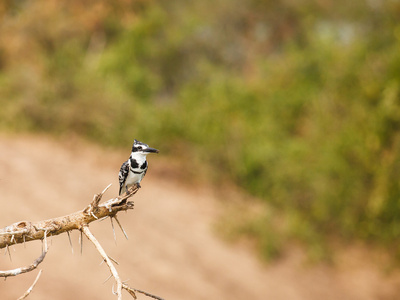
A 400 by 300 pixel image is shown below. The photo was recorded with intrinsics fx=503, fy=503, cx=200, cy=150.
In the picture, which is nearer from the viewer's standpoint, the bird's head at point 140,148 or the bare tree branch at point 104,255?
the bare tree branch at point 104,255

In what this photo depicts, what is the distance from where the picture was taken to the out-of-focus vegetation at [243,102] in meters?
17.2

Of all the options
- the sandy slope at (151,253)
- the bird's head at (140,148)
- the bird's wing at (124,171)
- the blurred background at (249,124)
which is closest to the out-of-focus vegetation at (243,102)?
the blurred background at (249,124)

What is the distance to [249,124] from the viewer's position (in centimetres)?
2384

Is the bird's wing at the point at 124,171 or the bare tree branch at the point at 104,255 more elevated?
the bird's wing at the point at 124,171

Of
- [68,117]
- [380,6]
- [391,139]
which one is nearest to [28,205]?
[68,117]

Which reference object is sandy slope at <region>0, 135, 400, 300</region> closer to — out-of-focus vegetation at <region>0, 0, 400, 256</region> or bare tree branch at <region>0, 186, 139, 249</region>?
out-of-focus vegetation at <region>0, 0, 400, 256</region>

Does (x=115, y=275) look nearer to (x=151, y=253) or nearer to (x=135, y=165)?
(x=135, y=165)

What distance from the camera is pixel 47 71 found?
2252 centimetres

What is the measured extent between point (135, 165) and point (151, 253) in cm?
1427

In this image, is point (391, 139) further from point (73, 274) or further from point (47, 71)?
point (47, 71)

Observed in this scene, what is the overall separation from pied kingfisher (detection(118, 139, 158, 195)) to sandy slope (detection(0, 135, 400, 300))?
1041 centimetres

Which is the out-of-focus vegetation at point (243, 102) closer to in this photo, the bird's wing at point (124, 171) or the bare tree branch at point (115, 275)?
the bird's wing at point (124, 171)

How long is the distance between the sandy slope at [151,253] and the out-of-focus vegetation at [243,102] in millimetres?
1166

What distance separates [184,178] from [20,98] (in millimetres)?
7862
